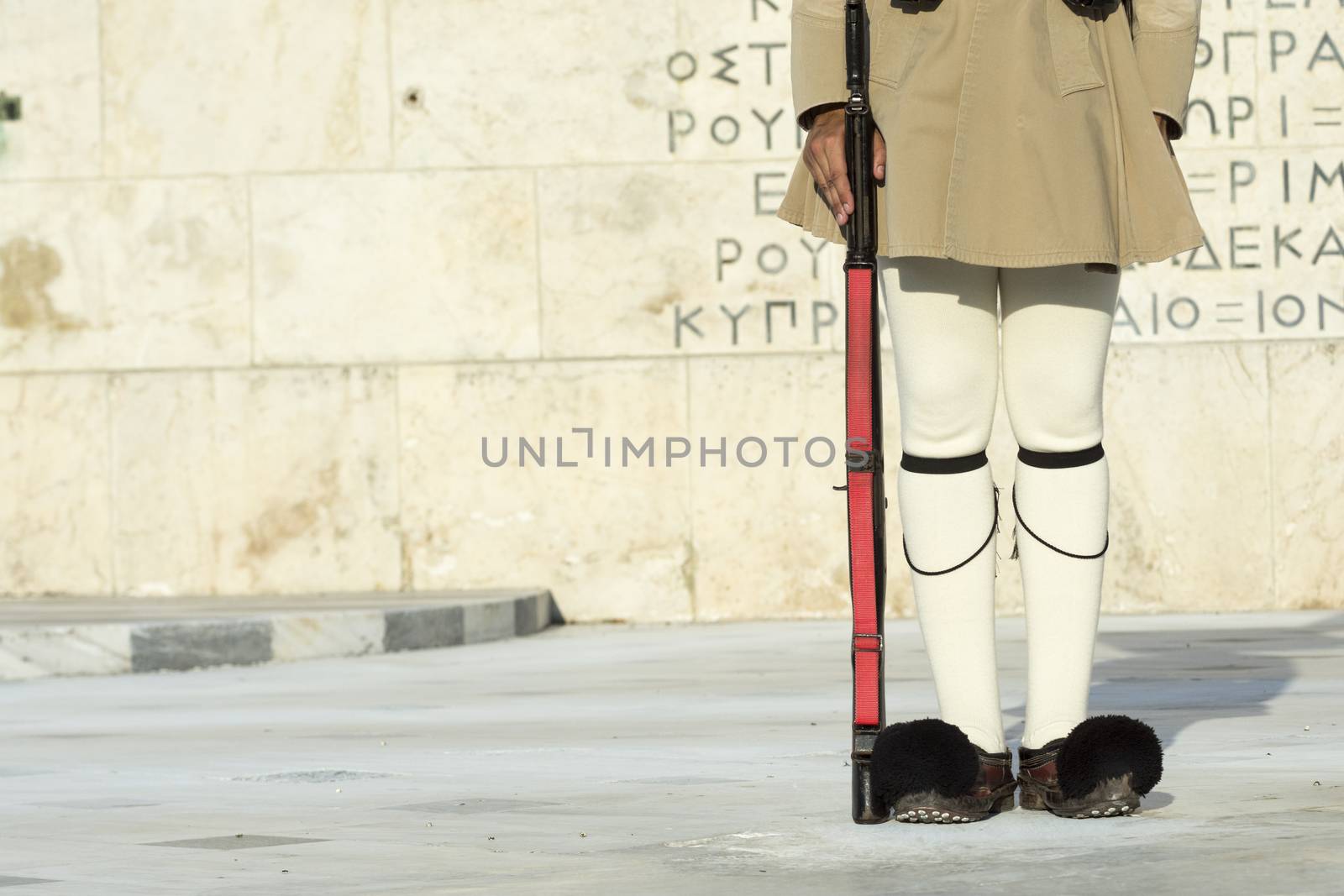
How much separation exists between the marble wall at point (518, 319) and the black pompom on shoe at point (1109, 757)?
5922 millimetres

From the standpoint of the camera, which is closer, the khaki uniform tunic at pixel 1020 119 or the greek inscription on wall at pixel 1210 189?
the khaki uniform tunic at pixel 1020 119

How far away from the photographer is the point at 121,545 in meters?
9.80

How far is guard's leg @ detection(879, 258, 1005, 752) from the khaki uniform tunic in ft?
0.40

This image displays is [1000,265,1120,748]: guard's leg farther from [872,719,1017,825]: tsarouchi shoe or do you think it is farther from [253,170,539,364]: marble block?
[253,170,539,364]: marble block

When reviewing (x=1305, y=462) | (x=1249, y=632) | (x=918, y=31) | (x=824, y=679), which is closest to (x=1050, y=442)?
(x=918, y=31)

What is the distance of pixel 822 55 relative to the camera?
3682mm

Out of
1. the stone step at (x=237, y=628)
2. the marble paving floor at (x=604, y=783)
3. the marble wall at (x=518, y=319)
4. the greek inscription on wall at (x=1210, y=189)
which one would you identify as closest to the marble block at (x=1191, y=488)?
the marble wall at (x=518, y=319)

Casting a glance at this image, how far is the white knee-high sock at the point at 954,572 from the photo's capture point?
371 centimetres

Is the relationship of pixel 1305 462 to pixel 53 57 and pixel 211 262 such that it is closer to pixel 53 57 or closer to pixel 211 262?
pixel 211 262

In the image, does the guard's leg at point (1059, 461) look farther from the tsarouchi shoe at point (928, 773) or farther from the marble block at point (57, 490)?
the marble block at point (57, 490)

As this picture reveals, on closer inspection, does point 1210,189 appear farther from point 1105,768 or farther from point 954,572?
point 1105,768

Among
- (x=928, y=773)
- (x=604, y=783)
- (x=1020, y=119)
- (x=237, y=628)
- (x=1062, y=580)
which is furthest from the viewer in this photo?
(x=237, y=628)

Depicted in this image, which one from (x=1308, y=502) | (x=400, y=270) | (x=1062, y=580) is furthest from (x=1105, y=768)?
(x=400, y=270)

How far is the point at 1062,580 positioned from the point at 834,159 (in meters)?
0.76
